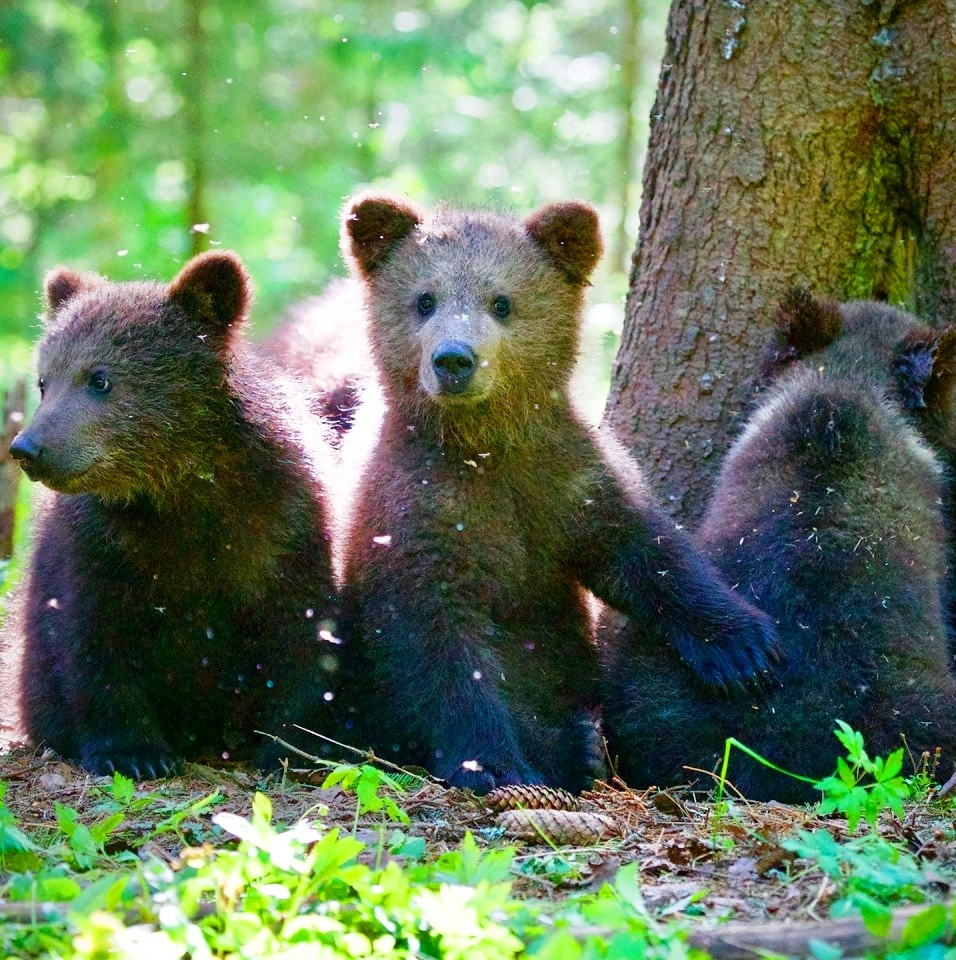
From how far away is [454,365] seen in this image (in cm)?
570

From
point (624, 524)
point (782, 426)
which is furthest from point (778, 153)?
point (624, 524)

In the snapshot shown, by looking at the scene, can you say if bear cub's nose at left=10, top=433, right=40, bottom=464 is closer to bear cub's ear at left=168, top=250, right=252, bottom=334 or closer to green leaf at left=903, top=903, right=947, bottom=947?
bear cub's ear at left=168, top=250, right=252, bottom=334

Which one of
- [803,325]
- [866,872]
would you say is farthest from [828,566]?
[866,872]

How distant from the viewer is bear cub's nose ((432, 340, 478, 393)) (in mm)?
5677

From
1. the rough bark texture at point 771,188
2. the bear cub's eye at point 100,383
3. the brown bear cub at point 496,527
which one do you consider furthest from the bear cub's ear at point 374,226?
the rough bark texture at point 771,188

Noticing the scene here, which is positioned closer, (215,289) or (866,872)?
(866,872)

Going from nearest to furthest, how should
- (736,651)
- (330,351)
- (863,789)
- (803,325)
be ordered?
(863,789), (736,651), (803,325), (330,351)

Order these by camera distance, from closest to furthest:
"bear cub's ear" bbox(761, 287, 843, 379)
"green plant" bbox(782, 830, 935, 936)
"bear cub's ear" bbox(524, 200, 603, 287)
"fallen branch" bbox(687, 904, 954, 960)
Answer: "fallen branch" bbox(687, 904, 954, 960) → "green plant" bbox(782, 830, 935, 936) → "bear cub's ear" bbox(524, 200, 603, 287) → "bear cub's ear" bbox(761, 287, 843, 379)

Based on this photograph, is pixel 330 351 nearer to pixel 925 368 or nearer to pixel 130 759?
pixel 130 759

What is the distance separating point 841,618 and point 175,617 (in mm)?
3034

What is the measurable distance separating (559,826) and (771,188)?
13.5 feet

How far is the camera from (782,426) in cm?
632

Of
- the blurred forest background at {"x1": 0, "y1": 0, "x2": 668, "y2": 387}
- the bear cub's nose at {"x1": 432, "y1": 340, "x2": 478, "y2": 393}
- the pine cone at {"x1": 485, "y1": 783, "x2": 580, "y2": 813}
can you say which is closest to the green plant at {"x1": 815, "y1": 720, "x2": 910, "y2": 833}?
the pine cone at {"x1": 485, "y1": 783, "x2": 580, "y2": 813}

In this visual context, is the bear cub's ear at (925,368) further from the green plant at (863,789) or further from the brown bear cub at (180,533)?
the brown bear cub at (180,533)
